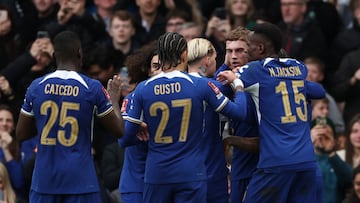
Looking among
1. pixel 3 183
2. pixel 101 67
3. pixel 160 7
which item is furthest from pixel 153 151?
pixel 160 7

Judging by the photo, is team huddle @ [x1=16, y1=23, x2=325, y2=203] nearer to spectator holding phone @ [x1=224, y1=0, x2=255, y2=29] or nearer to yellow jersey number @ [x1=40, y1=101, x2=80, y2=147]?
yellow jersey number @ [x1=40, y1=101, x2=80, y2=147]

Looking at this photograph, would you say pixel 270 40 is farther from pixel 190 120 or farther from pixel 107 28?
pixel 107 28

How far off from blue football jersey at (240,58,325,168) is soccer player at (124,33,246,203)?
264 millimetres

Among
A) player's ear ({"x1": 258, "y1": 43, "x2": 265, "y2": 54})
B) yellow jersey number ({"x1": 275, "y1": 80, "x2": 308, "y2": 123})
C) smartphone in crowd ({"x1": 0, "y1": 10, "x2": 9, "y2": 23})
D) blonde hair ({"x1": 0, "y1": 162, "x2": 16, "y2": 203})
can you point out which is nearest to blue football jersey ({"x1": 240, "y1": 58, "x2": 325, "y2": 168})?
yellow jersey number ({"x1": 275, "y1": 80, "x2": 308, "y2": 123})

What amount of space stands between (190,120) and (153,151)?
476 mm

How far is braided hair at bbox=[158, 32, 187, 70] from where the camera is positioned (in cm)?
1192

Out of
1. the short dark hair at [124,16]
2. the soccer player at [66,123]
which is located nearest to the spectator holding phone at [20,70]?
the short dark hair at [124,16]

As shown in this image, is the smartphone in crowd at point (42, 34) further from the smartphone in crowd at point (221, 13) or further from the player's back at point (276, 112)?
the player's back at point (276, 112)

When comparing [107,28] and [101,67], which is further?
[107,28]

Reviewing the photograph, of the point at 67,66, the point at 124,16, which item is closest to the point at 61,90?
the point at 67,66

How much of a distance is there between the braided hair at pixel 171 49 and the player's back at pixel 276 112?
0.66 meters

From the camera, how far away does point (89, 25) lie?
59.9 ft

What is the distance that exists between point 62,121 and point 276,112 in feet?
6.57

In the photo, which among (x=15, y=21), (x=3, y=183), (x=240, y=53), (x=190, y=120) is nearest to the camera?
(x=190, y=120)
